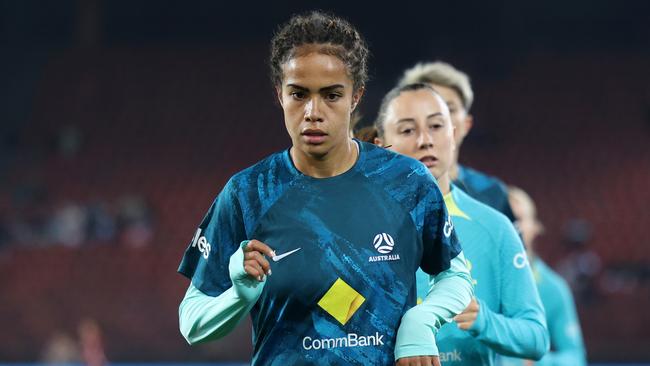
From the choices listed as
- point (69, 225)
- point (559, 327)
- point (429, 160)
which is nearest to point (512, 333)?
point (429, 160)

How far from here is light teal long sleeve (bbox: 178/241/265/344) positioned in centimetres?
247

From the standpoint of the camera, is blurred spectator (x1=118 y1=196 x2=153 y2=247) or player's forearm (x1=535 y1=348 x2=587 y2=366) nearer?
player's forearm (x1=535 y1=348 x2=587 y2=366)

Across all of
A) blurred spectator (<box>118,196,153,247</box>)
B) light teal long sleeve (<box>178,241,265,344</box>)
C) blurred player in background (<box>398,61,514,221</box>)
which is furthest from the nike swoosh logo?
blurred spectator (<box>118,196,153,247</box>)

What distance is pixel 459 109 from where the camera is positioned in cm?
468

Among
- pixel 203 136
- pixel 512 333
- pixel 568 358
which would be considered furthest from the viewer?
pixel 203 136

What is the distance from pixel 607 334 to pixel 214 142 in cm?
783

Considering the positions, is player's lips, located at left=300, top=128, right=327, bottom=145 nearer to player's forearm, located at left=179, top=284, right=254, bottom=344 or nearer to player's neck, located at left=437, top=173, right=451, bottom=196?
player's forearm, located at left=179, top=284, right=254, bottom=344

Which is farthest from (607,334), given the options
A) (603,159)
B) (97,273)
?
(97,273)

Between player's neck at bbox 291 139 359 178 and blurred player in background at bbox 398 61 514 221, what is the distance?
1.88 meters

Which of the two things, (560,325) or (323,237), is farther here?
(560,325)

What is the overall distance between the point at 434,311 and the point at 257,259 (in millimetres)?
502

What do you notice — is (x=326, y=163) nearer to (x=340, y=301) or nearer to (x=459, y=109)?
(x=340, y=301)

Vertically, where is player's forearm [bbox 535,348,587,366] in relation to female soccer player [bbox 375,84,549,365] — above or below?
below

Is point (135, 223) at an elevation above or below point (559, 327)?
above
